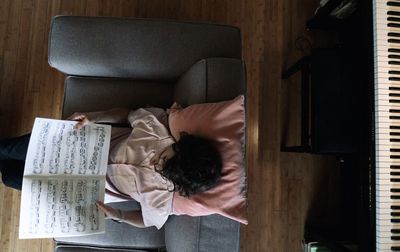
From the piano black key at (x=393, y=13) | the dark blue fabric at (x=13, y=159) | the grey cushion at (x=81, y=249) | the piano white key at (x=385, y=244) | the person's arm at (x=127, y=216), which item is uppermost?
the piano black key at (x=393, y=13)

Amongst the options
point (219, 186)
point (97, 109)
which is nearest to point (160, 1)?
point (97, 109)

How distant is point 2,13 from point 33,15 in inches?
6.5

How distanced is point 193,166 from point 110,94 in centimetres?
58

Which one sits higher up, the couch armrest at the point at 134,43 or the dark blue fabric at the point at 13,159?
the couch armrest at the point at 134,43

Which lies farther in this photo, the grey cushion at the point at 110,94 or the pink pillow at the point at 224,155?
the grey cushion at the point at 110,94

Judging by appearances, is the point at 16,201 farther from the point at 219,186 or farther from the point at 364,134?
the point at 364,134

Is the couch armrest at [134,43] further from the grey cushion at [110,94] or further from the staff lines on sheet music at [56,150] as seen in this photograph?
the staff lines on sheet music at [56,150]

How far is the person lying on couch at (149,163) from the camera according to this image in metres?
1.04

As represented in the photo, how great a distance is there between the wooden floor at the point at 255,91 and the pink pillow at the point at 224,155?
72cm

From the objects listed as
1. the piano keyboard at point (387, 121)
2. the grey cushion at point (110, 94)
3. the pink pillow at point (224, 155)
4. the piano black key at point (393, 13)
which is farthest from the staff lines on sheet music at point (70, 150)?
the piano black key at point (393, 13)

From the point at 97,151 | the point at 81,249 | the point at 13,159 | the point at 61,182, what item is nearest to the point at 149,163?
the point at 97,151

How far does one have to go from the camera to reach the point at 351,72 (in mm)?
1417

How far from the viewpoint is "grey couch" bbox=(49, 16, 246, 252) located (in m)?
1.18

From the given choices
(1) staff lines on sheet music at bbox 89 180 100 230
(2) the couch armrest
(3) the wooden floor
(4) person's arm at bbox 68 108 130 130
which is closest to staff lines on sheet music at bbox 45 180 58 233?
(1) staff lines on sheet music at bbox 89 180 100 230
